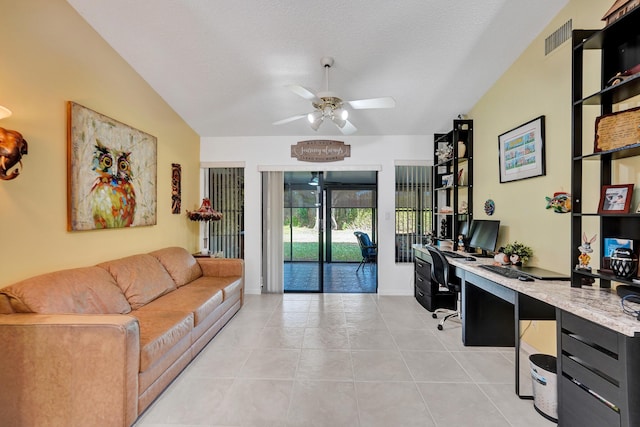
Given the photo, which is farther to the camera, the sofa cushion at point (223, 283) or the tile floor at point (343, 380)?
the sofa cushion at point (223, 283)

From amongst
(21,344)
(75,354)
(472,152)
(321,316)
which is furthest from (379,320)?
(21,344)

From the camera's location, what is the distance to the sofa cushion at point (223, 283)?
332 cm

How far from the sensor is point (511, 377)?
2311 mm

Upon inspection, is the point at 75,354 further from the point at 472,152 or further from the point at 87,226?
the point at 472,152

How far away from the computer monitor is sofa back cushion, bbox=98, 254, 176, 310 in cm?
353

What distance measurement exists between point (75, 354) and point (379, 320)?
9.49 ft

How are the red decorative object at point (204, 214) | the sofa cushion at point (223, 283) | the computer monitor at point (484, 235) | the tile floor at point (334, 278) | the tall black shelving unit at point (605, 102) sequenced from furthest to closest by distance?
the tile floor at point (334, 278) < the red decorative object at point (204, 214) < the sofa cushion at point (223, 283) < the computer monitor at point (484, 235) < the tall black shelving unit at point (605, 102)

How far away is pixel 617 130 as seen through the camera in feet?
5.58

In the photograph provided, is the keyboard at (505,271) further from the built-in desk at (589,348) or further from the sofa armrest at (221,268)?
the sofa armrest at (221,268)

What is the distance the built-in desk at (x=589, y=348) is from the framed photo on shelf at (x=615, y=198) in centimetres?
Result: 51

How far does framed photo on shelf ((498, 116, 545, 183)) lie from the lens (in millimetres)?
2615

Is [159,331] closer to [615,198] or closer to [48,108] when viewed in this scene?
[48,108]

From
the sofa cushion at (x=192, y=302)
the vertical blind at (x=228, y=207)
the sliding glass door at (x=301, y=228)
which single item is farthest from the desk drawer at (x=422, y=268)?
the vertical blind at (x=228, y=207)

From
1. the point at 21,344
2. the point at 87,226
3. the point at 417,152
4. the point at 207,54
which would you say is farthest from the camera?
the point at 417,152
